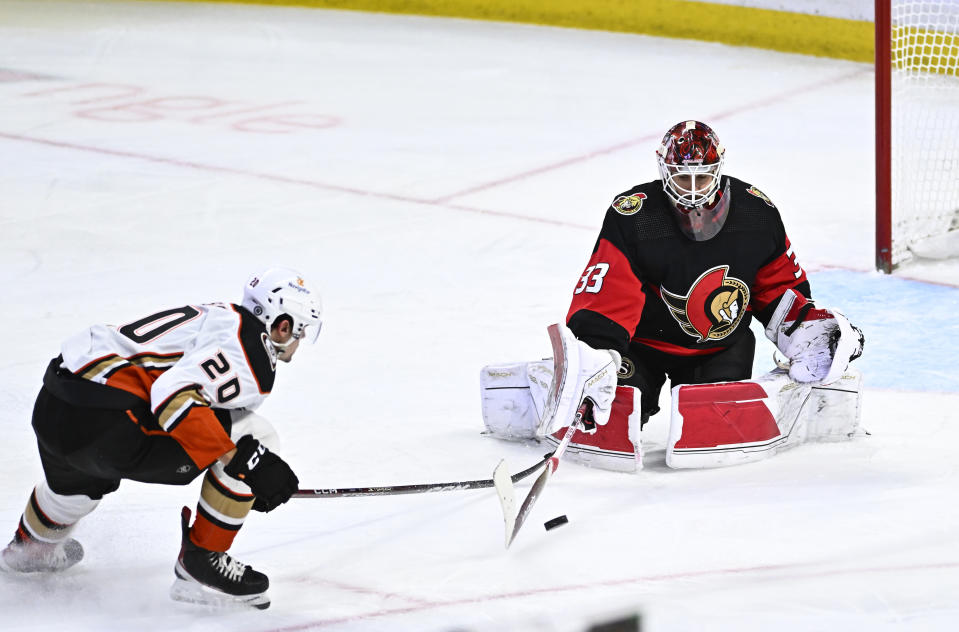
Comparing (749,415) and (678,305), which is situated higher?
(678,305)

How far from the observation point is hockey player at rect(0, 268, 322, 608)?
7.91ft

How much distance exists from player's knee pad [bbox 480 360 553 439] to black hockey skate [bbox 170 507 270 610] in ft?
3.08

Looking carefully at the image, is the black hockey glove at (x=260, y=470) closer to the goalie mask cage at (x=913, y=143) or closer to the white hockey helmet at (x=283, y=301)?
the white hockey helmet at (x=283, y=301)

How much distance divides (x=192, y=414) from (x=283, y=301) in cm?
26

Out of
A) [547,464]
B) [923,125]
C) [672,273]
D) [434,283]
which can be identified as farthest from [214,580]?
[923,125]

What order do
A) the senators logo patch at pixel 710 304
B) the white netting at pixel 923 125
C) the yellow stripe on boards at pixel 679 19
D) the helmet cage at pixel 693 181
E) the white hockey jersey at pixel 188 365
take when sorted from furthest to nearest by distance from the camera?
the yellow stripe on boards at pixel 679 19
the white netting at pixel 923 125
the senators logo patch at pixel 710 304
the helmet cage at pixel 693 181
the white hockey jersey at pixel 188 365

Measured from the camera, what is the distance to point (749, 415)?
10.3ft

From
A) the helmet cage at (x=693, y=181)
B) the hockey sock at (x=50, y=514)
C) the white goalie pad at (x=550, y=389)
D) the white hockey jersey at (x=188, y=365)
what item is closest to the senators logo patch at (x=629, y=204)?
the helmet cage at (x=693, y=181)

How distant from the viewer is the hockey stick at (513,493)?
2.79 m

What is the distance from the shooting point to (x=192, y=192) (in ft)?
19.2

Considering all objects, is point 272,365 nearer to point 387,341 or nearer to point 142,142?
point 387,341

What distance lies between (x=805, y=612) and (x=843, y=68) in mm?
5935

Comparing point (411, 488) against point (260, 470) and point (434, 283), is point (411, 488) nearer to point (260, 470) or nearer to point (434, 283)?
point (260, 470)

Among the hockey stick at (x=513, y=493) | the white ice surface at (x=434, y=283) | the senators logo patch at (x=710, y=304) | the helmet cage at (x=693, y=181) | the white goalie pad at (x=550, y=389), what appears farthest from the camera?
the senators logo patch at (x=710, y=304)
